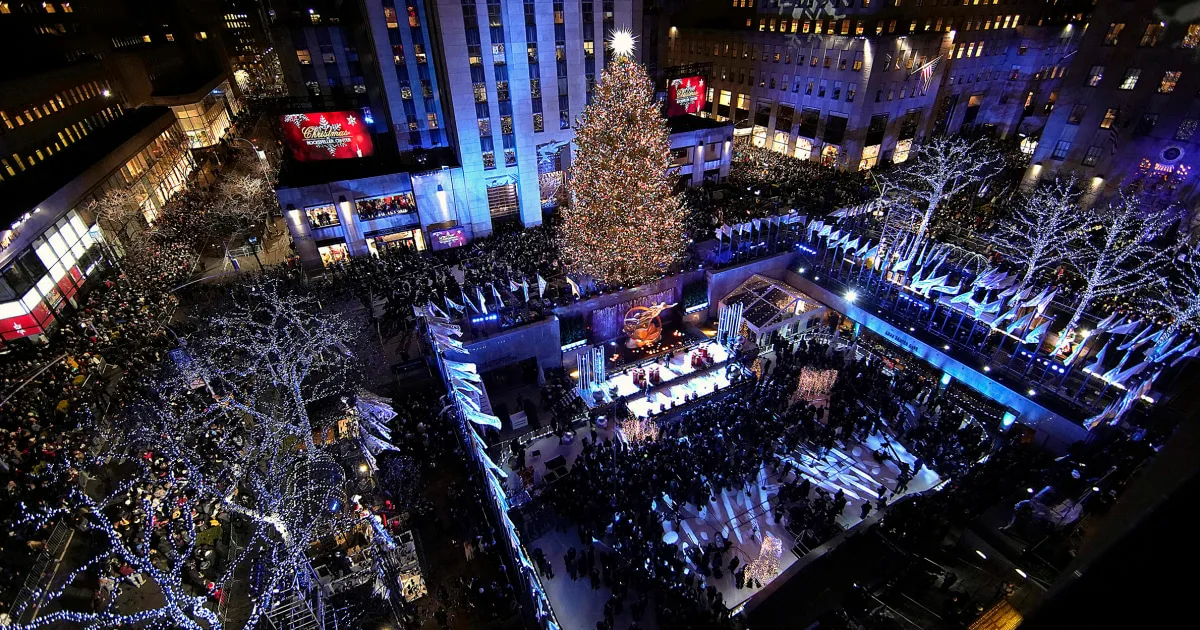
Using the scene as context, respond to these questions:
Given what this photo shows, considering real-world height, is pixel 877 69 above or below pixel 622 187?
above

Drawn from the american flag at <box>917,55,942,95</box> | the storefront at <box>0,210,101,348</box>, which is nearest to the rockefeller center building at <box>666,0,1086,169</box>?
the american flag at <box>917,55,942,95</box>

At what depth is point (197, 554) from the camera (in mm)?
16297

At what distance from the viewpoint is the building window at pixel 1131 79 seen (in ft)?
112

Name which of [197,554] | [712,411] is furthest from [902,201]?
[197,554]

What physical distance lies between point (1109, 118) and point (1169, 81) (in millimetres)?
3489

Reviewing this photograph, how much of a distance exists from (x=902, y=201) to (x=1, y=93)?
60.0 m

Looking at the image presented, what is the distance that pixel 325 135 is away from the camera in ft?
109

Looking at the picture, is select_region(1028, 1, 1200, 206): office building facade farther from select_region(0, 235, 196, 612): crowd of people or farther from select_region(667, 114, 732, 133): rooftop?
select_region(0, 235, 196, 612): crowd of people

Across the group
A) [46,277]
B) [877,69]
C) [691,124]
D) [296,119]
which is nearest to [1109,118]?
[877,69]

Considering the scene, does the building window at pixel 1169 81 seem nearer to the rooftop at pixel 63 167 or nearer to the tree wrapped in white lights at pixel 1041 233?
the tree wrapped in white lights at pixel 1041 233

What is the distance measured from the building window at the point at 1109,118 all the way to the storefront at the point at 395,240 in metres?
49.0

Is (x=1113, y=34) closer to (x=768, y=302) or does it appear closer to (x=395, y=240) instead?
(x=768, y=302)

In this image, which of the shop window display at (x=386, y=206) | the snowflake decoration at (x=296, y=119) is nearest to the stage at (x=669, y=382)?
the shop window display at (x=386, y=206)

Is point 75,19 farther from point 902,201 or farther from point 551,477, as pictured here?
point 902,201
